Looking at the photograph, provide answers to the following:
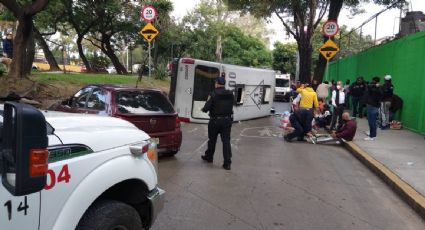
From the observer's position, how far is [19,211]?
2395 millimetres

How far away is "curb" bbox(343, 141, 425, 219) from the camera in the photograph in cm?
637

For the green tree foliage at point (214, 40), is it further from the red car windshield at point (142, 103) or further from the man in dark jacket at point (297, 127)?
the red car windshield at point (142, 103)

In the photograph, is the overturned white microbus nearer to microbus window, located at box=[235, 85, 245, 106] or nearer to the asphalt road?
microbus window, located at box=[235, 85, 245, 106]

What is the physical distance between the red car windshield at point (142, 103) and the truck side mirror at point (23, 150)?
5.94 m

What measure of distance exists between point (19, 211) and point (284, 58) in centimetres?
5600

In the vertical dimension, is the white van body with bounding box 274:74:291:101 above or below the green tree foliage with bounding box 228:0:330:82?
below

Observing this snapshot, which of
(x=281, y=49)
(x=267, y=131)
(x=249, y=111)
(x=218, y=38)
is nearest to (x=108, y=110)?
(x=267, y=131)

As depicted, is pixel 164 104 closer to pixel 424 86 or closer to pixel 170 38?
pixel 424 86

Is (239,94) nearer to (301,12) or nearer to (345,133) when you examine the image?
(345,133)

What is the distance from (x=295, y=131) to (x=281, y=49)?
45708 mm

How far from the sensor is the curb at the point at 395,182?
637 centimetres

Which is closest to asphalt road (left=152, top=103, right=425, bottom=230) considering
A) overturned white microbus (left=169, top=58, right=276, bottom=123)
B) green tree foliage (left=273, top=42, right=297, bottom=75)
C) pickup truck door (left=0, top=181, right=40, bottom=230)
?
pickup truck door (left=0, top=181, right=40, bottom=230)

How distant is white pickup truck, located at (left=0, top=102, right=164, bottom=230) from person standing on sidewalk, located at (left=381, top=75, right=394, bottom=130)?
40.3 ft

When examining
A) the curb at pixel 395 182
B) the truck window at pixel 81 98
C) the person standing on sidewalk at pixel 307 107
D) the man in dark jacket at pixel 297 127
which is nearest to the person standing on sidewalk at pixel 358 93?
the person standing on sidewalk at pixel 307 107
